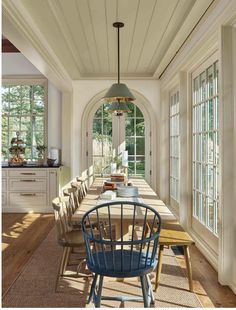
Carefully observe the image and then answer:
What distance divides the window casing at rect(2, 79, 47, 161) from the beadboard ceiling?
1454 mm

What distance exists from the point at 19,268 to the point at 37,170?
319 centimetres

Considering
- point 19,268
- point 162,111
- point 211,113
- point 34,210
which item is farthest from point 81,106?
point 19,268

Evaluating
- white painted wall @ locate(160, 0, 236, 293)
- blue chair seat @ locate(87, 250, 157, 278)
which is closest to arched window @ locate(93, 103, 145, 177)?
white painted wall @ locate(160, 0, 236, 293)

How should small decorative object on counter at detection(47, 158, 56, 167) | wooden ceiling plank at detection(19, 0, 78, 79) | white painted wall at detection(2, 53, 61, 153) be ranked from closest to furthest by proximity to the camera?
wooden ceiling plank at detection(19, 0, 78, 79)
small decorative object on counter at detection(47, 158, 56, 167)
white painted wall at detection(2, 53, 61, 153)

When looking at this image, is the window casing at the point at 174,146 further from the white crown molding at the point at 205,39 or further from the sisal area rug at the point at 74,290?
the sisal area rug at the point at 74,290

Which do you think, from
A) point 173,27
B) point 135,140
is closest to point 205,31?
point 173,27

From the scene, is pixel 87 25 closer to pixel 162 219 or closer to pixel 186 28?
pixel 186 28

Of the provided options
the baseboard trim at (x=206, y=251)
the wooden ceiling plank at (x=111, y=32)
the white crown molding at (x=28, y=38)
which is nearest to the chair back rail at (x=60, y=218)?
the baseboard trim at (x=206, y=251)

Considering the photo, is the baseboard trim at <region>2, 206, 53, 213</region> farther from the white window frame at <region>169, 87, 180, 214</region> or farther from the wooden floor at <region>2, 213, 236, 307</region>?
the white window frame at <region>169, 87, 180, 214</region>

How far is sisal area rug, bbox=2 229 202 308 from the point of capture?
270 centimetres

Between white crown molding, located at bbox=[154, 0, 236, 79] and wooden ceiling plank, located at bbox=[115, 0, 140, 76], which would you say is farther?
wooden ceiling plank, located at bbox=[115, 0, 140, 76]

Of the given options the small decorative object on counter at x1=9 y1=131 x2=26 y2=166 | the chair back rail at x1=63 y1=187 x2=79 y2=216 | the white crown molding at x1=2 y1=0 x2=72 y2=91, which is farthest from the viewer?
the small decorative object on counter at x1=9 y1=131 x2=26 y2=166

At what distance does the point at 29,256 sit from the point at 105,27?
2.98 m

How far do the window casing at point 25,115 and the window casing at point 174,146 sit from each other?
271cm
